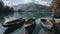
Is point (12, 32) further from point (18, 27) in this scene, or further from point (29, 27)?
point (29, 27)

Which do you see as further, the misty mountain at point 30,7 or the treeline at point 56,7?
the misty mountain at point 30,7

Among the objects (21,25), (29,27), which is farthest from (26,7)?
(29,27)

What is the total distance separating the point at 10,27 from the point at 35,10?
36.8 m

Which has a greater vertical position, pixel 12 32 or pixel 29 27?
pixel 29 27

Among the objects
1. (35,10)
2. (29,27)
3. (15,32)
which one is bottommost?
(35,10)

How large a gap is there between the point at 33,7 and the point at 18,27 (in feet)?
111

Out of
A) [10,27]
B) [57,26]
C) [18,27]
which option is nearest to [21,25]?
[18,27]

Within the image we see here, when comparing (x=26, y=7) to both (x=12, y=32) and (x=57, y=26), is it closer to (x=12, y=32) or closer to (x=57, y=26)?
(x=12, y=32)

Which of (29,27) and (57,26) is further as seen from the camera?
(29,27)

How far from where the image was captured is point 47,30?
10.6 metres

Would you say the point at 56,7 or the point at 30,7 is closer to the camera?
the point at 56,7

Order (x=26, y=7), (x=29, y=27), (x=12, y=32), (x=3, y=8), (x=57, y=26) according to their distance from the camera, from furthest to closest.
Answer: (x=26, y=7) < (x=3, y=8) < (x=12, y=32) < (x=29, y=27) < (x=57, y=26)

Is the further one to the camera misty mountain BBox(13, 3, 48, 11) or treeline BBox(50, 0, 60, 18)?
misty mountain BBox(13, 3, 48, 11)

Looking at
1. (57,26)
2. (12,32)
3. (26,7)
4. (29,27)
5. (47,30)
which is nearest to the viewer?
(57,26)
